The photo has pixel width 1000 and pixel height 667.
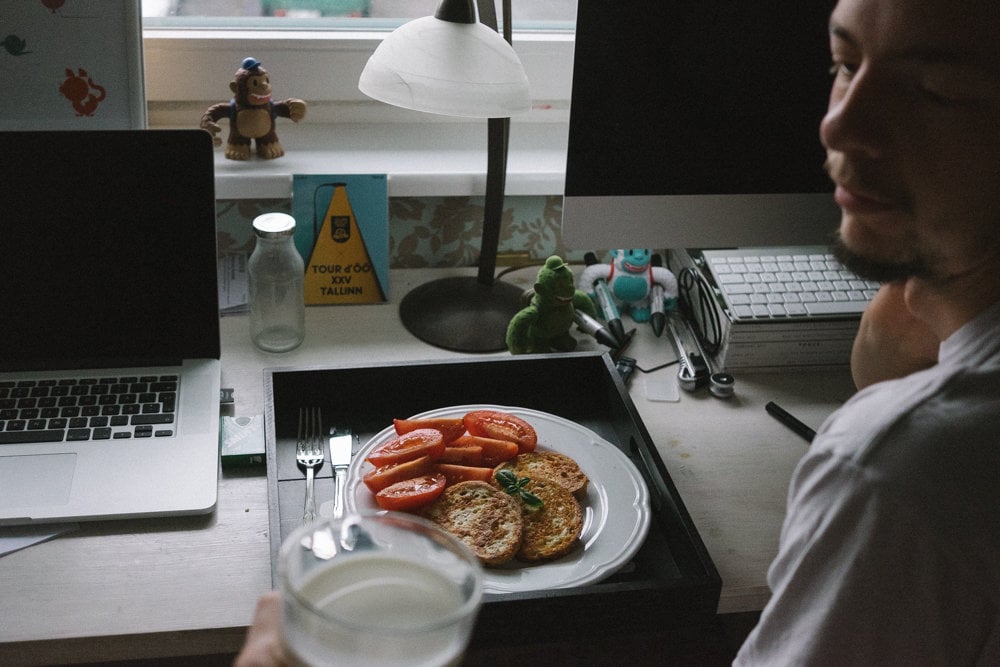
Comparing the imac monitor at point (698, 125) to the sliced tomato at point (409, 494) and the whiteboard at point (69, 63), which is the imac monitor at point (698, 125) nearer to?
the sliced tomato at point (409, 494)

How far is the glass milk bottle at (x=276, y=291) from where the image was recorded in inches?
49.9

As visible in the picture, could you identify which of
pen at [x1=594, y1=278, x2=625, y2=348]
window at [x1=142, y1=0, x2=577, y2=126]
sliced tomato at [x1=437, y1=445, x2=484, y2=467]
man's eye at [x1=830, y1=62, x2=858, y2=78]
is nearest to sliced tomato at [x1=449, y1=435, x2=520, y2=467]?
sliced tomato at [x1=437, y1=445, x2=484, y2=467]

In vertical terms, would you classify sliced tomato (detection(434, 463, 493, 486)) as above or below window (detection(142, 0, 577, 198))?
below

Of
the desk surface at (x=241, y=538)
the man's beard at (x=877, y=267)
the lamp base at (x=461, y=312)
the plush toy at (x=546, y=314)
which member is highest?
the man's beard at (x=877, y=267)

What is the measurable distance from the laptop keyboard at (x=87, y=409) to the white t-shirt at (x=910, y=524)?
72 cm

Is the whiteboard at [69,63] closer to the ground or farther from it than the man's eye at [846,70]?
closer to the ground

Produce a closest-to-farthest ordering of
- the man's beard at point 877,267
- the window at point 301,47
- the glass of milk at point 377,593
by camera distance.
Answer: the glass of milk at point 377,593 → the man's beard at point 877,267 → the window at point 301,47

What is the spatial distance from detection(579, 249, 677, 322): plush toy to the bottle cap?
0.49 m

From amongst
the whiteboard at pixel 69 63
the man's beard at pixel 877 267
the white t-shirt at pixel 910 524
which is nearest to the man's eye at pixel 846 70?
the man's beard at pixel 877 267

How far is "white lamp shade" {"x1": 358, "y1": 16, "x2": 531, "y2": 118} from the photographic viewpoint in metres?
1.16

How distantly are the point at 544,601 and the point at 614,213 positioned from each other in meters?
0.52

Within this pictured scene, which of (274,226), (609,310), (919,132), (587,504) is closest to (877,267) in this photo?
(919,132)

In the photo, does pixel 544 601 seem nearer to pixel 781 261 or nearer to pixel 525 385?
pixel 525 385

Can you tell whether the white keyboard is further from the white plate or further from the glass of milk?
the glass of milk
